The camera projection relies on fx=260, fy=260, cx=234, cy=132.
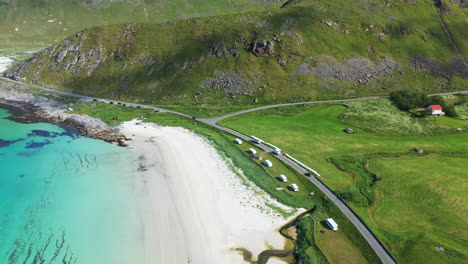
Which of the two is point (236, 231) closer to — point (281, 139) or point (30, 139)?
point (281, 139)

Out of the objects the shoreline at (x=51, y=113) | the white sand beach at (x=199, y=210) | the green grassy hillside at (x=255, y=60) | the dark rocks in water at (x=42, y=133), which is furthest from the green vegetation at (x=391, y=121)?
the dark rocks in water at (x=42, y=133)

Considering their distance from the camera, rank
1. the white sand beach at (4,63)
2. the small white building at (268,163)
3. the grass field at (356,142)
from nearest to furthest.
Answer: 1. the grass field at (356,142)
2. the small white building at (268,163)
3. the white sand beach at (4,63)

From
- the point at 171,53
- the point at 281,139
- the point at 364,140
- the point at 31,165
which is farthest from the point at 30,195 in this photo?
the point at 171,53

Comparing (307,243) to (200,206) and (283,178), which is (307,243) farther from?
(200,206)

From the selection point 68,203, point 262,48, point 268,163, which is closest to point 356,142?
point 268,163

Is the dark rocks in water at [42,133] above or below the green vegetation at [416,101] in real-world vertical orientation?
below

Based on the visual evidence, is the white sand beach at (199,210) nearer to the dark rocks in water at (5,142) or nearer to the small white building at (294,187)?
the small white building at (294,187)

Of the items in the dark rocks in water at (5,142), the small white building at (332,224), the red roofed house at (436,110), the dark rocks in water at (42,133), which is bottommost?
the small white building at (332,224)
